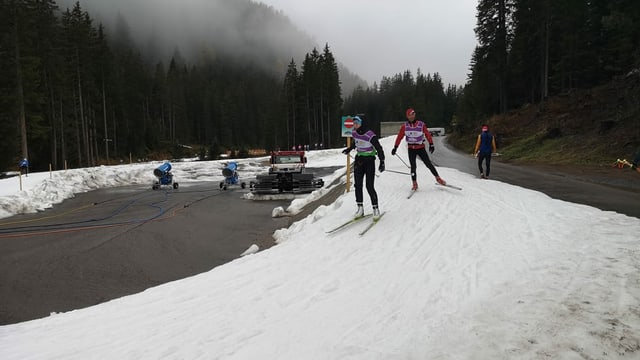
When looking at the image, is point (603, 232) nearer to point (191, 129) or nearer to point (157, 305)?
point (157, 305)

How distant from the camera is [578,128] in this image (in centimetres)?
2648

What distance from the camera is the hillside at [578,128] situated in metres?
20.3

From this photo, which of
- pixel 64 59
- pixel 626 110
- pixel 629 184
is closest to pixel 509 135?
pixel 626 110

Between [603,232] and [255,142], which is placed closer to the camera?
[603,232]

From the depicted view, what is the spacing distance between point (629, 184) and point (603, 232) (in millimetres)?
7977

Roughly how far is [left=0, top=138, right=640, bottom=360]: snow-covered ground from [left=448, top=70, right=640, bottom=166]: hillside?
50.1 ft

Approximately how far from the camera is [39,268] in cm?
884

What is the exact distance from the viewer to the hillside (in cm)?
2028

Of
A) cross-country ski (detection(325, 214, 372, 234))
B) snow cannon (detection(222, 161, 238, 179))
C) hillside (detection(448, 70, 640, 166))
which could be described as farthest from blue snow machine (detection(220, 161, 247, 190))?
hillside (detection(448, 70, 640, 166))

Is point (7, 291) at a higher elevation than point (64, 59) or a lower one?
lower

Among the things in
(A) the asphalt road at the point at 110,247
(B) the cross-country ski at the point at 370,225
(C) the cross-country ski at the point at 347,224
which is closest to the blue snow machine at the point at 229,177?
(A) the asphalt road at the point at 110,247

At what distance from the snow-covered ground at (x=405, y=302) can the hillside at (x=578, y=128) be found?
15.3m

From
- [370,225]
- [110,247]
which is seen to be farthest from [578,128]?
[110,247]

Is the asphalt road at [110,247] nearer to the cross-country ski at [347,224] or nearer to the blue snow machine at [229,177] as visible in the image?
the cross-country ski at [347,224]
